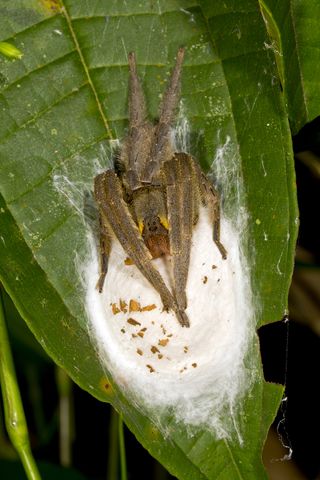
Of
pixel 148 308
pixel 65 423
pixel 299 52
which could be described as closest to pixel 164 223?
pixel 148 308

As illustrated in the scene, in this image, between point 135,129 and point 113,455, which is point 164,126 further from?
point 113,455

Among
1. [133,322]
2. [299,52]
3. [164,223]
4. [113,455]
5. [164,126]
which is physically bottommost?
[113,455]

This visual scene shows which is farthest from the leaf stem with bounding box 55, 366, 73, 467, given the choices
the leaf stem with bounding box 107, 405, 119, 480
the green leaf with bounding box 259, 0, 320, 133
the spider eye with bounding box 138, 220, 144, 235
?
the green leaf with bounding box 259, 0, 320, 133

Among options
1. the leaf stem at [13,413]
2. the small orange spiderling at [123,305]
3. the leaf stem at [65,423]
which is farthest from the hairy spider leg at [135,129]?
the leaf stem at [65,423]

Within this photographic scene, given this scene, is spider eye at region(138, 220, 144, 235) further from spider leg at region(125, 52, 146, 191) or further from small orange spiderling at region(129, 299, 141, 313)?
small orange spiderling at region(129, 299, 141, 313)

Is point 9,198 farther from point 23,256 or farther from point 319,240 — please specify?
point 319,240

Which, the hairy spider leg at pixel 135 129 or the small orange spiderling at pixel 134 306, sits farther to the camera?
the small orange spiderling at pixel 134 306

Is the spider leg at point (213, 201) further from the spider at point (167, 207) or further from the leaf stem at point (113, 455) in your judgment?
the leaf stem at point (113, 455)
